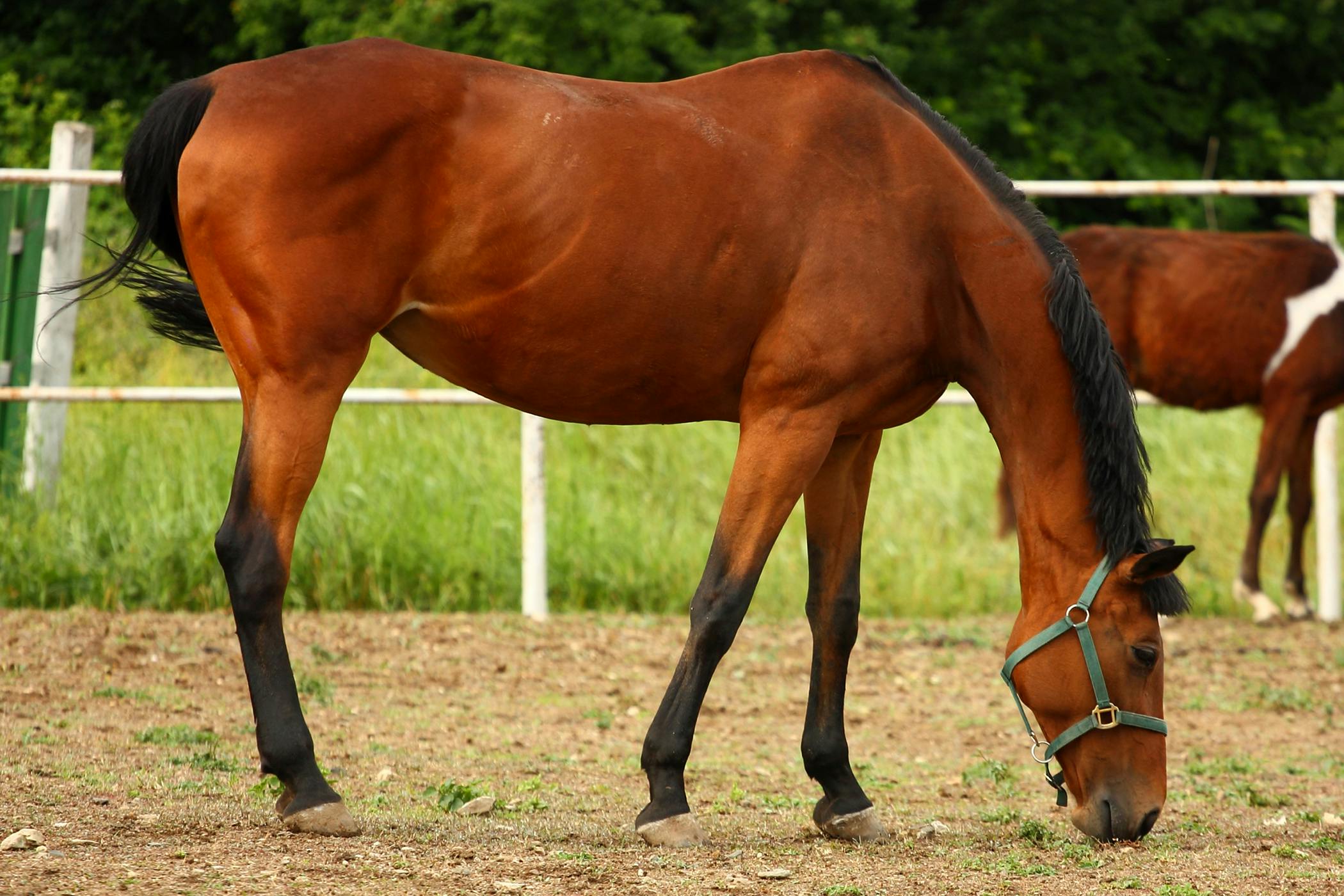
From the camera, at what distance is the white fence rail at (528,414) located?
21.3 feet

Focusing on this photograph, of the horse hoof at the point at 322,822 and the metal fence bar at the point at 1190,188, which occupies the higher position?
the metal fence bar at the point at 1190,188

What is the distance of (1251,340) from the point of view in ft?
25.4

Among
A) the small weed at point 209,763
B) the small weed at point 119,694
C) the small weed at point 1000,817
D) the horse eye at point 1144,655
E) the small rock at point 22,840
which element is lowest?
the small weed at point 1000,817

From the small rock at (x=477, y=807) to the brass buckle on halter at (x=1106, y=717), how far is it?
165 cm

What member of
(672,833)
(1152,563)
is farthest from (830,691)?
(1152,563)

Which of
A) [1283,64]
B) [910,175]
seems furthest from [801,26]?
[910,175]

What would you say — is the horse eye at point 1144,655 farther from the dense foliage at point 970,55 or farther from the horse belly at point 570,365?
the dense foliage at point 970,55

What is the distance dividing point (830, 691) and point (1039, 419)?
0.94m

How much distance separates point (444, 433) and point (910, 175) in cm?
497

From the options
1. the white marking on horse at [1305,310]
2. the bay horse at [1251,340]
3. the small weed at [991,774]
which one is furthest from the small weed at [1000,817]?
the white marking on horse at [1305,310]

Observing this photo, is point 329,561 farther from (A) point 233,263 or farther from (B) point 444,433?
(A) point 233,263

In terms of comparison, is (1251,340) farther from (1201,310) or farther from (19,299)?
(19,299)

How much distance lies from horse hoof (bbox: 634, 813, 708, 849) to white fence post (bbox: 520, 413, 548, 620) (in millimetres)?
3553

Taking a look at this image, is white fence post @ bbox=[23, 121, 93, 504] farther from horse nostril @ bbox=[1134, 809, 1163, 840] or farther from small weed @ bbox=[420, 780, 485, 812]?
horse nostril @ bbox=[1134, 809, 1163, 840]
